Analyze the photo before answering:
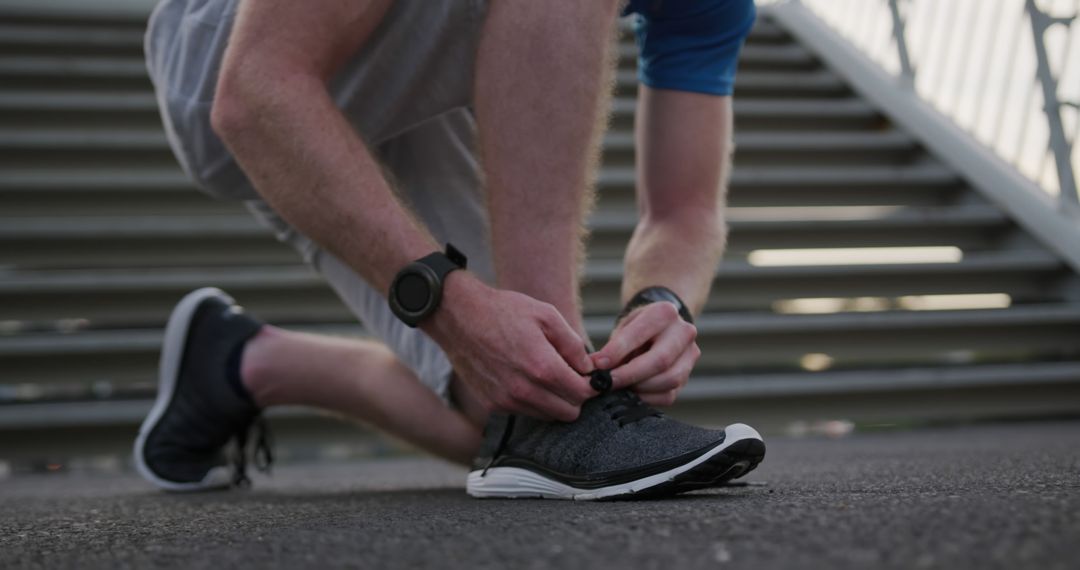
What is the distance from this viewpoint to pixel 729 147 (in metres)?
1.41

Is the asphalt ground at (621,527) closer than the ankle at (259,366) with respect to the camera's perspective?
Yes

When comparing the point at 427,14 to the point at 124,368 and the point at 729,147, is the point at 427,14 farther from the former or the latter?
the point at 124,368

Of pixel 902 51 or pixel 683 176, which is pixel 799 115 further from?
pixel 683 176

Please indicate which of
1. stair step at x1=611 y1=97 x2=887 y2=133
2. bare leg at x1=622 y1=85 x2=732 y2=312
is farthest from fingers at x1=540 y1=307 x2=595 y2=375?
stair step at x1=611 y1=97 x2=887 y2=133

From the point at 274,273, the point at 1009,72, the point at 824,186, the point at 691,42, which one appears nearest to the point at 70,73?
the point at 274,273

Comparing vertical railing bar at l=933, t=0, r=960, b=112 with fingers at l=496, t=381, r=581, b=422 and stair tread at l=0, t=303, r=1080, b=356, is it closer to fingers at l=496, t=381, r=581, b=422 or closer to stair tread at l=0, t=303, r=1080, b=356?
stair tread at l=0, t=303, r=1080, b=356

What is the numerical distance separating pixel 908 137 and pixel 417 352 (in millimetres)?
2468

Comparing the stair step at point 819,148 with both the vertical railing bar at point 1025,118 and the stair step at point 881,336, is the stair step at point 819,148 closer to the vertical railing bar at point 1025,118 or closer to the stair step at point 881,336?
the vertical railing bar at point 1025,118

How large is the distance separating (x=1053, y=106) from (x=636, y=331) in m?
2.05

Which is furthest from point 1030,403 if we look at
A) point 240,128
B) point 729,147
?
point 240,128

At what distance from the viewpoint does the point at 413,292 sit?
3.04ft

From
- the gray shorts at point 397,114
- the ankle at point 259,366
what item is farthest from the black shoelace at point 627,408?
the ankle at point 259,366

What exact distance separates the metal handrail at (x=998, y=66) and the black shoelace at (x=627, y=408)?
80.4 inches

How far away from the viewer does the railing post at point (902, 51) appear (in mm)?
3467
